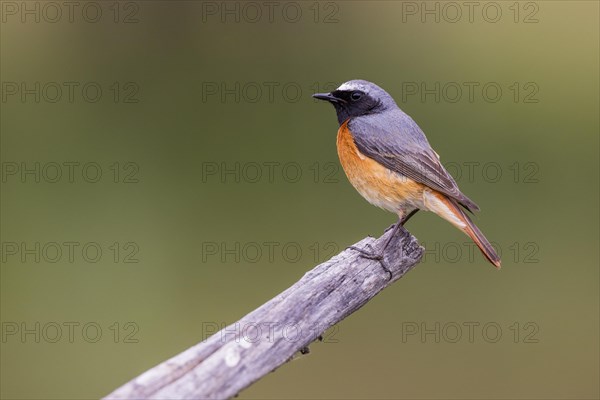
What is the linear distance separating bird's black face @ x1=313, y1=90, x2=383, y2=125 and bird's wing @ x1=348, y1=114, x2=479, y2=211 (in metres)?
0.10

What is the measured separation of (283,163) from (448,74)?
1853 mm

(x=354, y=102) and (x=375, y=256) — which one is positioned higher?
(x=354, y=102)

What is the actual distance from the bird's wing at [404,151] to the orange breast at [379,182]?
3cm

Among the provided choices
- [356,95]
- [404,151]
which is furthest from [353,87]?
[404,151]

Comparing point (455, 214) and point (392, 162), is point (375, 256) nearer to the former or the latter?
point (455, 214)

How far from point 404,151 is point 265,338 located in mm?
2262

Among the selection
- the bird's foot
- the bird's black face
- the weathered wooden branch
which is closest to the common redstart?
the bird's black face

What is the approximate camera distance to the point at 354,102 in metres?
5.67

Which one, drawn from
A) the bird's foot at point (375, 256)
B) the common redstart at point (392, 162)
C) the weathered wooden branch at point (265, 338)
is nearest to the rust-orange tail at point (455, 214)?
the common redstart at point (392, 162)

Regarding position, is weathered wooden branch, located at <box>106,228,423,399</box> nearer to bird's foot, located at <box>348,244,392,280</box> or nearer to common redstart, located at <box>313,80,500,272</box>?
bird's foot, located at <box>348,244,392,280</box>

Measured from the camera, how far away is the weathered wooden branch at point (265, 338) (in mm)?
2988

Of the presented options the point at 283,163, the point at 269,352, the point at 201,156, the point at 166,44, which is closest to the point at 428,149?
the point at 269,352

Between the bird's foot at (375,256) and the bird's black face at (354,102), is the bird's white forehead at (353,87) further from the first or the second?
the bird's foot at (375,256)

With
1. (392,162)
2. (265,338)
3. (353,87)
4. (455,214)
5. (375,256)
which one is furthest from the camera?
(353,87)
